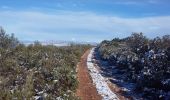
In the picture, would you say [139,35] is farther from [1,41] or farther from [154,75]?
[154,75]

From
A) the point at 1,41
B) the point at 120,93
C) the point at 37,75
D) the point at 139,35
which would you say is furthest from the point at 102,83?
the point at 1,41

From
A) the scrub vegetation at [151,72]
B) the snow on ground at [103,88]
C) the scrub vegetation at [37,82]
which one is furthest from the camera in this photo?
the scrub vegetation at [151,72]

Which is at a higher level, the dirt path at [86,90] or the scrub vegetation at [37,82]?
the scrub vegetation at [37,82]

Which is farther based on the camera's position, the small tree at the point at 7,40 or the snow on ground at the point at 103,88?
the small tree at the point at 7,40

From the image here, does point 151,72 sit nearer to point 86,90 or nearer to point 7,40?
point 86,90

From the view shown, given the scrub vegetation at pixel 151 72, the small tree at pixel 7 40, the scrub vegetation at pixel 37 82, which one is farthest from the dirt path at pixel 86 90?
the small tree at pixel 7 40

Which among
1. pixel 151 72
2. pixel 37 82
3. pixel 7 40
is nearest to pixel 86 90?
pixel 37 82

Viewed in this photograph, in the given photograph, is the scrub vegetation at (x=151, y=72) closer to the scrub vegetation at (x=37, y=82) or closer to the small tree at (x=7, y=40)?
the scrub vegetation at (x=37, y=82)

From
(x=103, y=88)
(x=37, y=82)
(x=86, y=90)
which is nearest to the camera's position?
(x=37, y=82)

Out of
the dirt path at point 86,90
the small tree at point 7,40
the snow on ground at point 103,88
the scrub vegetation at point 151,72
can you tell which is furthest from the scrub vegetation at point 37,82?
the small tree at point 7,40

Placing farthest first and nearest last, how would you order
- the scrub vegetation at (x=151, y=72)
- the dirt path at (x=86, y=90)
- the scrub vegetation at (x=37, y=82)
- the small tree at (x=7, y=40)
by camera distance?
the small tree at (x=7, y=40) < the scrub vegetation at (x=151, y=72) < the dirt path at (x=86, y=90) < the scrub vegetation at (x=37, y=82)

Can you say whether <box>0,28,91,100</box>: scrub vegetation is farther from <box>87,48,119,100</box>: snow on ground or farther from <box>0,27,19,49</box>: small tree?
<box>0,27,19,49</box>: small tree

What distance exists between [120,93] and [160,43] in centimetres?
1313

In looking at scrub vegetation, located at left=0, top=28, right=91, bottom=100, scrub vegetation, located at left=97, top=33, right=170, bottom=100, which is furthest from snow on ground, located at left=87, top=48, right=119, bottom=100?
scrub vegetation, located at left=97, top=33, right=170, bottom=100
